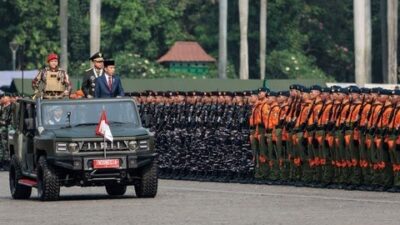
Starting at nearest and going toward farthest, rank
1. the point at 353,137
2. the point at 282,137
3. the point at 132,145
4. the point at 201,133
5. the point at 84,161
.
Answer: the point at 84,161 < the point at 132,145 < the point at 353,137 < the point at 282,137 < the point at 201,133

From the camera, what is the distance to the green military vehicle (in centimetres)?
2794

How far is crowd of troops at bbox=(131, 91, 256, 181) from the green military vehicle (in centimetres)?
616

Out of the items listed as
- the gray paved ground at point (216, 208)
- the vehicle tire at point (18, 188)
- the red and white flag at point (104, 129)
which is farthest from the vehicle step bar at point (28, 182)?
the red and white flag at point (104, 129)

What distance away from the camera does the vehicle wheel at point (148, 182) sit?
2838 cm

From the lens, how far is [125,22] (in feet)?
312

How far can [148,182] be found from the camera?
28.5m

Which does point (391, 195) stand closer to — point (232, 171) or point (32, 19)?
point (232, 171)

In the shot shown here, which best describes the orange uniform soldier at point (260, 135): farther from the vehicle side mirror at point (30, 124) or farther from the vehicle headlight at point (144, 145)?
the vehicle side mirror at point (30, 124)

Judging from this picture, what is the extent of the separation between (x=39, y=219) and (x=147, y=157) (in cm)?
485

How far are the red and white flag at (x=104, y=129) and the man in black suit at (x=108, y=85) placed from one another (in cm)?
166

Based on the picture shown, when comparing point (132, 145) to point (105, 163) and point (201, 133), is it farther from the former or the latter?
point (201, 133)

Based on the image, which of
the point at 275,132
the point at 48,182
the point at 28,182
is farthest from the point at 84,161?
the point at 275,132

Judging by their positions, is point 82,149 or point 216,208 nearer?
point 216,208

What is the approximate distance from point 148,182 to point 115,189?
1.78m
